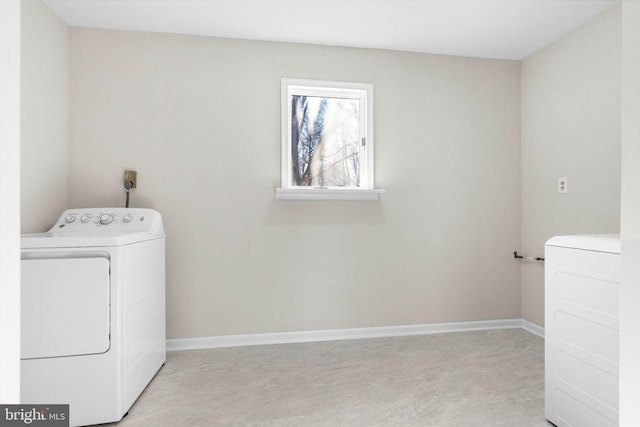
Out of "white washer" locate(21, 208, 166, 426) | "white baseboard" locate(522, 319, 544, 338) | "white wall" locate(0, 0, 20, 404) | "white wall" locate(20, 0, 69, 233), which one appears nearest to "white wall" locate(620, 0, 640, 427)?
"white wall" locate(0, 0, 20, 404)

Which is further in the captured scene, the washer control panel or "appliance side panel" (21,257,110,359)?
the washer control panel

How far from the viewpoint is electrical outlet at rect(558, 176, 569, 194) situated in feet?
8.95

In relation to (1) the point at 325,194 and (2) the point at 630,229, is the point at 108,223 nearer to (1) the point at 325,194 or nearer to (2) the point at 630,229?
(1) the point at 325,194

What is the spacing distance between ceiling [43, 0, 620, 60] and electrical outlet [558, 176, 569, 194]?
109 centimetres

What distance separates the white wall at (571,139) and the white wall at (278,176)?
14cm

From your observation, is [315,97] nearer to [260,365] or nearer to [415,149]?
[415,149]

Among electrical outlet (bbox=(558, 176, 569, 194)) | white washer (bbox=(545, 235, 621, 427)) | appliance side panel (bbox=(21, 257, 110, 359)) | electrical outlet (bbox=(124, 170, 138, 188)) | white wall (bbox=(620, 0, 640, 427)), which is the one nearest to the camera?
white wall (bbox=(620, 0, 640, 427))

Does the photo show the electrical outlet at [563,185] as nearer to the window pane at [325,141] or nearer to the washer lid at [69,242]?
the window pane at [325,141]

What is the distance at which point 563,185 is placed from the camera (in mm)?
2758

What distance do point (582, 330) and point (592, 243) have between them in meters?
0.37

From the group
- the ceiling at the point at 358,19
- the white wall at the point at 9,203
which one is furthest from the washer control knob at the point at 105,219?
the white wall at the point at 9,203

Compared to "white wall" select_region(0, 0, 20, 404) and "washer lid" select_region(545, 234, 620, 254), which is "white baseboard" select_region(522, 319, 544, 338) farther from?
"white wall" select_region(0, 0, 20, 404)

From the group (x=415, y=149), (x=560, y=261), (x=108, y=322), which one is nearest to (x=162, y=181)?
(x=108, y=322)

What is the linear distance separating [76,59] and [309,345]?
2686 millimetres
